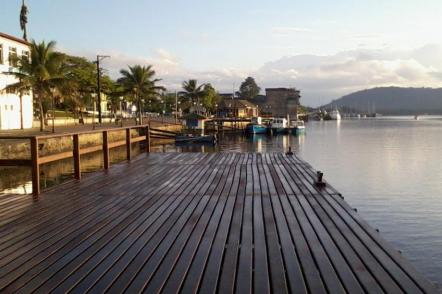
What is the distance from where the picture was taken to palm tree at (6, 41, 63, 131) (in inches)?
1503

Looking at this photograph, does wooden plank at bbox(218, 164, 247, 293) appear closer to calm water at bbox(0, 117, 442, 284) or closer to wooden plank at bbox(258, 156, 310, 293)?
wooden plank at bbox(258, 156, 310, 293)

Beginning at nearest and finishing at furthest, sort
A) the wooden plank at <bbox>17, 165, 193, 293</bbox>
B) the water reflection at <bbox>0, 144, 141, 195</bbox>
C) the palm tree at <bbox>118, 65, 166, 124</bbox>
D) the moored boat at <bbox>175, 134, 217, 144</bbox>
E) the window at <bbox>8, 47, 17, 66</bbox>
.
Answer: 1. the wooden plank at <bbox>17, 165, 193, 293</bbox>
2. the water reflection at <bbox>0, 144, 141, 195</bbox>
3. the window at <bbox>8, 47, 17, 66</bbox>
4. the moored boat at <bbox>175, 134, 217, 144</bbox>
5. the palm tree at <bbox>118, 65, 166, 124</bbox>

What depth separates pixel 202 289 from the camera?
4.40m

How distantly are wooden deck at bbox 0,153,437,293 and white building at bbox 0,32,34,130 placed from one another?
33.7 metres

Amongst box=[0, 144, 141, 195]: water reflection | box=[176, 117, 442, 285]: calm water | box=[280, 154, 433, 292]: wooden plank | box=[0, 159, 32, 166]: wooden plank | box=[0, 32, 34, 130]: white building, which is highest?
box=[0, 32, 34, 130]: white building

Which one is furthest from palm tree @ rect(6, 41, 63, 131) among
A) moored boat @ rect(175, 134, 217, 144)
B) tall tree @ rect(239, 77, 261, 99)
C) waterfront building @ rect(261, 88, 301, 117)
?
tall tree @ rect(239, 77, 261, 99)

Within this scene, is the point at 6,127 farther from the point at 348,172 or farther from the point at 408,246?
the point at 408,246

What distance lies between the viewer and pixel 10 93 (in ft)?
131

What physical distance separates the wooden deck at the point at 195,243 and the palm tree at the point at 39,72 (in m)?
30.4

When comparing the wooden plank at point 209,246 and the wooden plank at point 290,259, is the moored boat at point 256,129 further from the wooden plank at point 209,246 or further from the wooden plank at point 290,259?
the wooden plank at point 290,259

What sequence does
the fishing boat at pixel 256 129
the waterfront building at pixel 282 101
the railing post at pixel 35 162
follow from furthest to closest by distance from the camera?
1. the waterfront building at pixel 282 101
2. the fishing boat at pixel 256 129
3. the railing post at pixel 35 162

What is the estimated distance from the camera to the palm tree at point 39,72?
38188 millimetres

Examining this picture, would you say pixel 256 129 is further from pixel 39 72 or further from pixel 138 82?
pixel 39 72

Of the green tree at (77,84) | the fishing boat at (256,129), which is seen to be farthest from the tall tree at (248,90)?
the green tree at (77,84)
